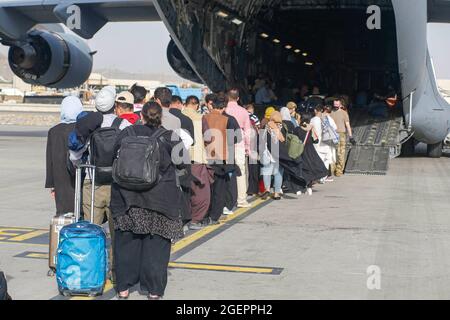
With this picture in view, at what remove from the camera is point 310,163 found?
12.0 metres

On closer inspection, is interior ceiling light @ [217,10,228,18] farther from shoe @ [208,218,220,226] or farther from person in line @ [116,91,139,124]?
person in line @ [116,91,139,124]

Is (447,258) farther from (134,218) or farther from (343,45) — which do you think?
(343,45)

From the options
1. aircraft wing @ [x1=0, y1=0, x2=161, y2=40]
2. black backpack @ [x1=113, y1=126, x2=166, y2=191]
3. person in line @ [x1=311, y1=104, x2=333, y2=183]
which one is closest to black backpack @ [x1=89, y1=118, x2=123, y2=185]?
black backpack @ [x1=113, y1=126, x2=166, y2=191]

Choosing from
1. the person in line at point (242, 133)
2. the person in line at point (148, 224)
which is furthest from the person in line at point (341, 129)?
the person in line at point (148, 224)

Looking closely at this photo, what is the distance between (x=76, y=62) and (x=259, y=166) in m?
12.0

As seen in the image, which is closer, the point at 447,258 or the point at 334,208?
the point at 447,258

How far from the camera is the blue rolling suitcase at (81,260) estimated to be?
221 inches

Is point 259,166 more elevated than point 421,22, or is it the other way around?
point 421,22

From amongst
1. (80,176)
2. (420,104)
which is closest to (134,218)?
(80,176)

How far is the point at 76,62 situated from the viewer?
21781mm

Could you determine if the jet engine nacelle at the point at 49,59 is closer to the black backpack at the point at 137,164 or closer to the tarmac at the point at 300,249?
the tarmac at the point at 300,249

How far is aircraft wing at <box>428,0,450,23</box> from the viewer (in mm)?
16667

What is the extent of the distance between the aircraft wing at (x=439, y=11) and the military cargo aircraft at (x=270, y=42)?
49mm
